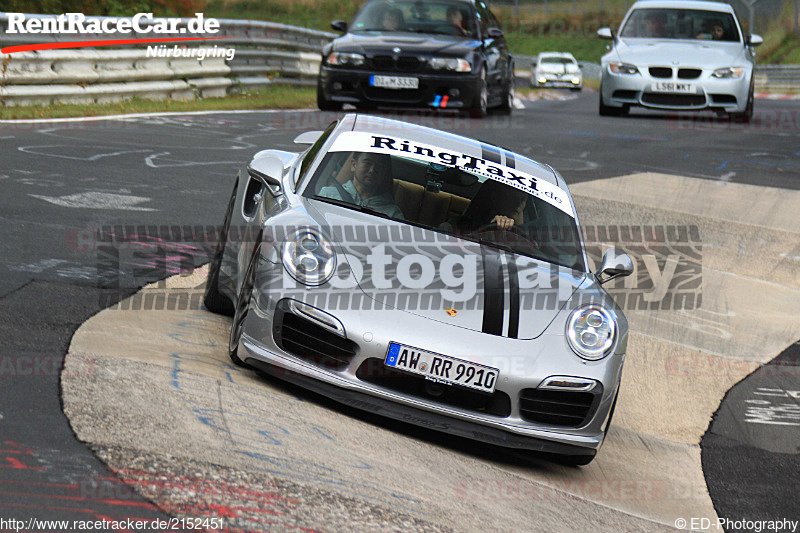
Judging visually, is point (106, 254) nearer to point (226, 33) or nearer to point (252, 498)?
point (252, 498)

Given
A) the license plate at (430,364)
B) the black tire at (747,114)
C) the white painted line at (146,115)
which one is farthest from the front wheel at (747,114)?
the license plate at (430,364)

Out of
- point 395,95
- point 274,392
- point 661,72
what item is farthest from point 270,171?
point 661,72

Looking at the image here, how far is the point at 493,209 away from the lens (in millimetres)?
5840

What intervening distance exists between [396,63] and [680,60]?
14.5 feet

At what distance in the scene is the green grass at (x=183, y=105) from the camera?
13398 mm

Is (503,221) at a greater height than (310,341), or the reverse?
(503,221)

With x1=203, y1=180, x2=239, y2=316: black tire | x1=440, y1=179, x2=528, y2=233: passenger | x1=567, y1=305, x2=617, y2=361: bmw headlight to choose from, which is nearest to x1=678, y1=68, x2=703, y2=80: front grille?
x1=440, y1=179, x2=528, y2=233: passenger

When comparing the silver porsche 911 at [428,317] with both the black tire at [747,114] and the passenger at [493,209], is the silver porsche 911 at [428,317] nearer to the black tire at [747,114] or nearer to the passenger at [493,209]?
the passenger at [493,209]

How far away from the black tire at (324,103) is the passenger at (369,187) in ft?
31.1

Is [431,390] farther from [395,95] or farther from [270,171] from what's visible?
[395,95]

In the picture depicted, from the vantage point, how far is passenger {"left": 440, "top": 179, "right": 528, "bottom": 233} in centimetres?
575

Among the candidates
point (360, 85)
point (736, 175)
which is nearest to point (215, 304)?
point (736, 175)

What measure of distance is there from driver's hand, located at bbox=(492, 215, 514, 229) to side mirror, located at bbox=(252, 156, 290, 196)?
1157 mm

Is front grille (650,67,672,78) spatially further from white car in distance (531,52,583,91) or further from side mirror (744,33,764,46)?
white car in distance (531,52,583,91)
